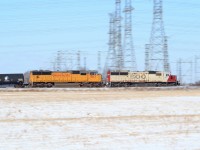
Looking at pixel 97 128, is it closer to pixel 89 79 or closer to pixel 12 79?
pixel 12 79

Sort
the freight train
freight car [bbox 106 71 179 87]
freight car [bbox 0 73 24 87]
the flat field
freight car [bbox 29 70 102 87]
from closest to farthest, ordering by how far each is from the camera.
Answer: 1. the flat field
2. freight car [bbox 0 73 24 87]
3. the freight train
4. freight car [bbox 29 70 102 87]
5. freight car [bbox 106 71 179 87]

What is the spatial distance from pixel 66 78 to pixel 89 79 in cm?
382

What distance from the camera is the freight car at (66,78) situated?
240 feet

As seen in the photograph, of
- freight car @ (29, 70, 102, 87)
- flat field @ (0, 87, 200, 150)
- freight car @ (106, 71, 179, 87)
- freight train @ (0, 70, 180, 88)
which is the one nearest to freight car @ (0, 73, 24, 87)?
freight train @ (0, 70, 180, 88)

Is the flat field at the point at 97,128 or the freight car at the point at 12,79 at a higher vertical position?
the freight car at the point at 12,79

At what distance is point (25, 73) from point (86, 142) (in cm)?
6442

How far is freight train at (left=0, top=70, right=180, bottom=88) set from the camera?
238 ft

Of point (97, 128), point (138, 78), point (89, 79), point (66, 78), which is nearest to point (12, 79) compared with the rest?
point (66, 78)

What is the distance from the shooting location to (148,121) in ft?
57.1

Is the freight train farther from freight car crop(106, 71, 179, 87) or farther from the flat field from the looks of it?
the flat field

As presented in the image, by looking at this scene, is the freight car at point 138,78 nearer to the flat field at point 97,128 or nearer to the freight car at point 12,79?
the freight car at point 12,79

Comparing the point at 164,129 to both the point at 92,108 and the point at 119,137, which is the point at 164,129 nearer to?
the point at 119,137

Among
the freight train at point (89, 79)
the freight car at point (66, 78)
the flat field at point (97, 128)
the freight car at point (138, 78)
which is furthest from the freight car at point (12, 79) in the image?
the flat field at point (97, 128)

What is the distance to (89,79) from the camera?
74875mm
